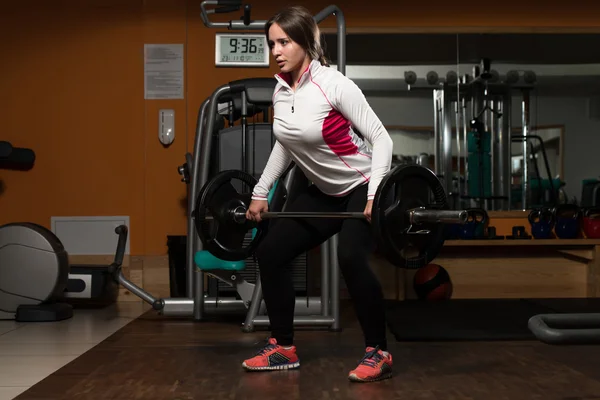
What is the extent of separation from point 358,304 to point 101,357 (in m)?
1.06

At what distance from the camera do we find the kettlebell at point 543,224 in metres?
4.57

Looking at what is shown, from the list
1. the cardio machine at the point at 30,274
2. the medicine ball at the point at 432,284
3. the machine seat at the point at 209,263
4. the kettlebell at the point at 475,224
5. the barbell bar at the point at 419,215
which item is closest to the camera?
the barbell bar at the point at 419,215

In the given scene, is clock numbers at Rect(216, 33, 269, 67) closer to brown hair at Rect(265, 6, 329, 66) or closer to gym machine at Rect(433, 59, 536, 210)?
gym machine at Rect(433, 59, 536, 210)

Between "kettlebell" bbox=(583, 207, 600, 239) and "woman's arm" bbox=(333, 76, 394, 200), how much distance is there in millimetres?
2781

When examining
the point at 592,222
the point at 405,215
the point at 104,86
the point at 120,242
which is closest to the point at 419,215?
the point at 405,215

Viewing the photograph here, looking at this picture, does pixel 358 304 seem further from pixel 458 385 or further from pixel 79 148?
pixel 79 148

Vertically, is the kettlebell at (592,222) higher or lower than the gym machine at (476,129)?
lower

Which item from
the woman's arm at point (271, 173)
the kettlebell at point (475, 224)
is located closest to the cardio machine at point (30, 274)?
the woman's arm at point (271, 173)

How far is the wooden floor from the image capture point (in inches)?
85.6

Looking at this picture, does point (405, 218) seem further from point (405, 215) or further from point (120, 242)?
point (120, 242)

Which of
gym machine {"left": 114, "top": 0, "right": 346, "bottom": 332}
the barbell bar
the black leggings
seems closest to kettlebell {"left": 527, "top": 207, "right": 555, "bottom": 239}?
gym machine {"left": 114, "top": 0, "right": 346, "bottom": 332}

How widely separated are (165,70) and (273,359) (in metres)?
2.63

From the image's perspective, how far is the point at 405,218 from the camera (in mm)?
2168

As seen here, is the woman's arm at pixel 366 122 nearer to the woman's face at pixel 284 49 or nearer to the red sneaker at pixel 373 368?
the woman's face at pixel 284 49
